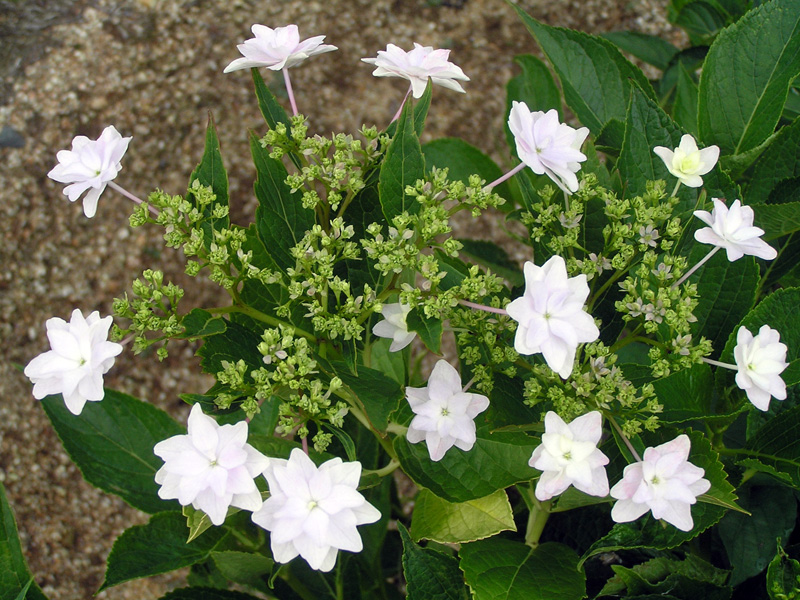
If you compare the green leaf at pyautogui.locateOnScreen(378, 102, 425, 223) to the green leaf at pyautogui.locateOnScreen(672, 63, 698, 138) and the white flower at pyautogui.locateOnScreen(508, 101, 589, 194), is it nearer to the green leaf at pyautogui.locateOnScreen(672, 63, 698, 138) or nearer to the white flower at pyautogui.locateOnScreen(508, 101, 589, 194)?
the white flower at pyautogui.locateOnScreen(508, 101, 589, 194)

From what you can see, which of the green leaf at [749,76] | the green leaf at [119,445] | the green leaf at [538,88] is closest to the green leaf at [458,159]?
the green leaf at [538,88]

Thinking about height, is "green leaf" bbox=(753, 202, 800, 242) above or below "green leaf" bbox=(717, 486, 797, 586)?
above

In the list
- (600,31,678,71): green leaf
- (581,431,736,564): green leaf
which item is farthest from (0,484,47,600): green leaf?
(600,31,678,71): green leaf

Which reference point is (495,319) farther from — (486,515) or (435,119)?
(435,119)

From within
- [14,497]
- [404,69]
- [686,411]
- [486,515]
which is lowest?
[14,497]

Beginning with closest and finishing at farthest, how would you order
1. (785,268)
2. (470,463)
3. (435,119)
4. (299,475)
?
(299,475) < (470,463) < (785,268) < (435,119)

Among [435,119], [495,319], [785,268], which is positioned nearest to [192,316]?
[495,319]
